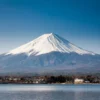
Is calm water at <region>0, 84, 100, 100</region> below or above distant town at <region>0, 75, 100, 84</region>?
below

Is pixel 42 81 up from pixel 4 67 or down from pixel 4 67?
down

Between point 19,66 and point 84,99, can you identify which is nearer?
point 84,99

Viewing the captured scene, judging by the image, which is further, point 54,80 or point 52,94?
point 54,80

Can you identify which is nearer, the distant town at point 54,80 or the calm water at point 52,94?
the calm water at point 52,94

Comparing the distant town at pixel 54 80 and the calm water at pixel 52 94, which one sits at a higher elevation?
the distant town at pixel 54 80

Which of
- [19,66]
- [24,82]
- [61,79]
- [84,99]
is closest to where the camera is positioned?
[84,99]

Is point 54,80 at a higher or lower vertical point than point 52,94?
higher

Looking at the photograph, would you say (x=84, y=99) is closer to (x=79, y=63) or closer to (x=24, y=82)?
(x=24, y=82)

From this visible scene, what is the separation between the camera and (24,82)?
105688mm

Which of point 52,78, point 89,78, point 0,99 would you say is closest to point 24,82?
point 52,78

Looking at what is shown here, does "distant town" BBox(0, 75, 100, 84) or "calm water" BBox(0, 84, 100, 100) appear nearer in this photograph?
"calm water" BBox(0, 84, 100, 100)

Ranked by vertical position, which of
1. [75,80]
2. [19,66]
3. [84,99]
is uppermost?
[19,66]

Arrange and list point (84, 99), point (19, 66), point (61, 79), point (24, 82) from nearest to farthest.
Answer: point (84, 99) < point (61, 79) < point (24, 82) < point (19, 66)

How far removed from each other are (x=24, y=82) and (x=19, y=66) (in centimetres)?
8988
